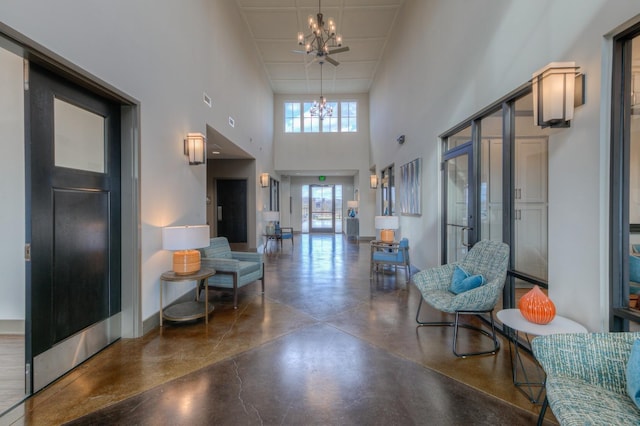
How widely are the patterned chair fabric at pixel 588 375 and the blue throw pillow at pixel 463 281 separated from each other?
1.41 meters

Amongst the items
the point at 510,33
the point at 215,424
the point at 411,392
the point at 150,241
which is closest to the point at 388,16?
the point at 510,33

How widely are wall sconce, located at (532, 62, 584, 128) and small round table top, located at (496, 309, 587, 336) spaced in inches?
57.3

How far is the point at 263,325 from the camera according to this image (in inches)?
135

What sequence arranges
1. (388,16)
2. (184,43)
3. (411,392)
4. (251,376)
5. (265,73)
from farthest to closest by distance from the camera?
(265,73), (388,16), (184,43), (251,376), (411,392)

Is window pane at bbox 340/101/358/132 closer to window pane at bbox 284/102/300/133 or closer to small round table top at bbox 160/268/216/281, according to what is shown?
window pane at bbox 284/102/300/133

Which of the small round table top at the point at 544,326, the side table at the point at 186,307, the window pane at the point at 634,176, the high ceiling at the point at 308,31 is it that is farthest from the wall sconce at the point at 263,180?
the window pane at the point at 634,176

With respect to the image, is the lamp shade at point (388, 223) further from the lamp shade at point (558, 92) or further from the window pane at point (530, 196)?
the lamp shade at point (558, 92)

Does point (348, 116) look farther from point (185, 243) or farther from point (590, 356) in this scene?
point (590, 356)

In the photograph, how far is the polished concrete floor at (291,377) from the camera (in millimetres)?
1956

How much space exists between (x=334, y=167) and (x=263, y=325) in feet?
28.7

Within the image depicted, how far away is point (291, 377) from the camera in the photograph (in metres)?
2.38

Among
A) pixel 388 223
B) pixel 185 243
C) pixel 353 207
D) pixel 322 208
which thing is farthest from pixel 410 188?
pixel 322 208

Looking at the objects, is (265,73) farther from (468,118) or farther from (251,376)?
(251,376)

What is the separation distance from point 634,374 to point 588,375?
0.19m
